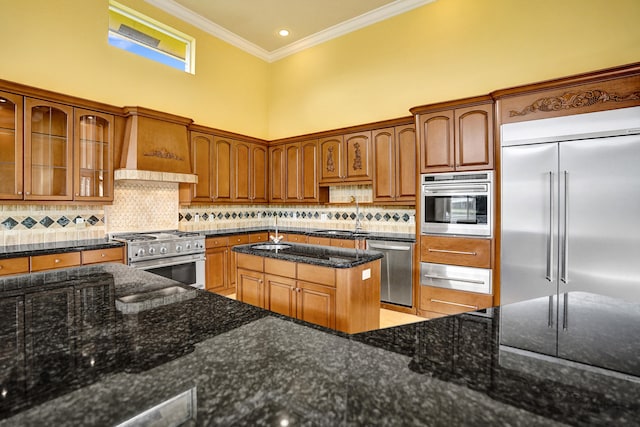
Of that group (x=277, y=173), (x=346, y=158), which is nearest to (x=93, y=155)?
(x=277, y=173)

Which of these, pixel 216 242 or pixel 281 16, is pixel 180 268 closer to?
pixel 216 242

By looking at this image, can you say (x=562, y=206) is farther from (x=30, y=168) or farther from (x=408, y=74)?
(x=30, y=168)

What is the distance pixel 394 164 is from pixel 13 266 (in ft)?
13.8

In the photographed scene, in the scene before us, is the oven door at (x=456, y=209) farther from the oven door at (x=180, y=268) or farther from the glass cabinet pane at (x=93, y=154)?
the glass cabinet pane at (x=93, y=154)

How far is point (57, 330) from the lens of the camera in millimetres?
967

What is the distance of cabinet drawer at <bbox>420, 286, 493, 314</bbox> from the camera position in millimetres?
3498

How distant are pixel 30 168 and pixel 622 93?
5.60 metres

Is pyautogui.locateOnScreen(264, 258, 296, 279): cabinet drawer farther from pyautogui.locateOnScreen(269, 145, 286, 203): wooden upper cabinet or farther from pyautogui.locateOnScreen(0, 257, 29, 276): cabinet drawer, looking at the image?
pyautogui.locateOnScreen(269, 145, 286, 203): wooden upper cabinet

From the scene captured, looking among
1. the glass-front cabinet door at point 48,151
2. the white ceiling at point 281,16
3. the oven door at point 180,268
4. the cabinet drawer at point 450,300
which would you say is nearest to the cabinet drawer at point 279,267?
the oven door at point 180,268

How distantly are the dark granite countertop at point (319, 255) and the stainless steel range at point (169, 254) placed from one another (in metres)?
1.37

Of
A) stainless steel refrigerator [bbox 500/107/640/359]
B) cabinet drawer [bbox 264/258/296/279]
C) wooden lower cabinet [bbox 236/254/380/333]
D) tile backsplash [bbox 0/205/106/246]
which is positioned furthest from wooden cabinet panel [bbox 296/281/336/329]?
tile backsplash [bbox 0/205/106/246]

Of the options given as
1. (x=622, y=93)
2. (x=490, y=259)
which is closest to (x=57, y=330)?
(x=490, y=259)

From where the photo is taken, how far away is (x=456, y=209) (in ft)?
12.0

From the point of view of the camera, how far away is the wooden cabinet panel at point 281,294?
8.86 ft
